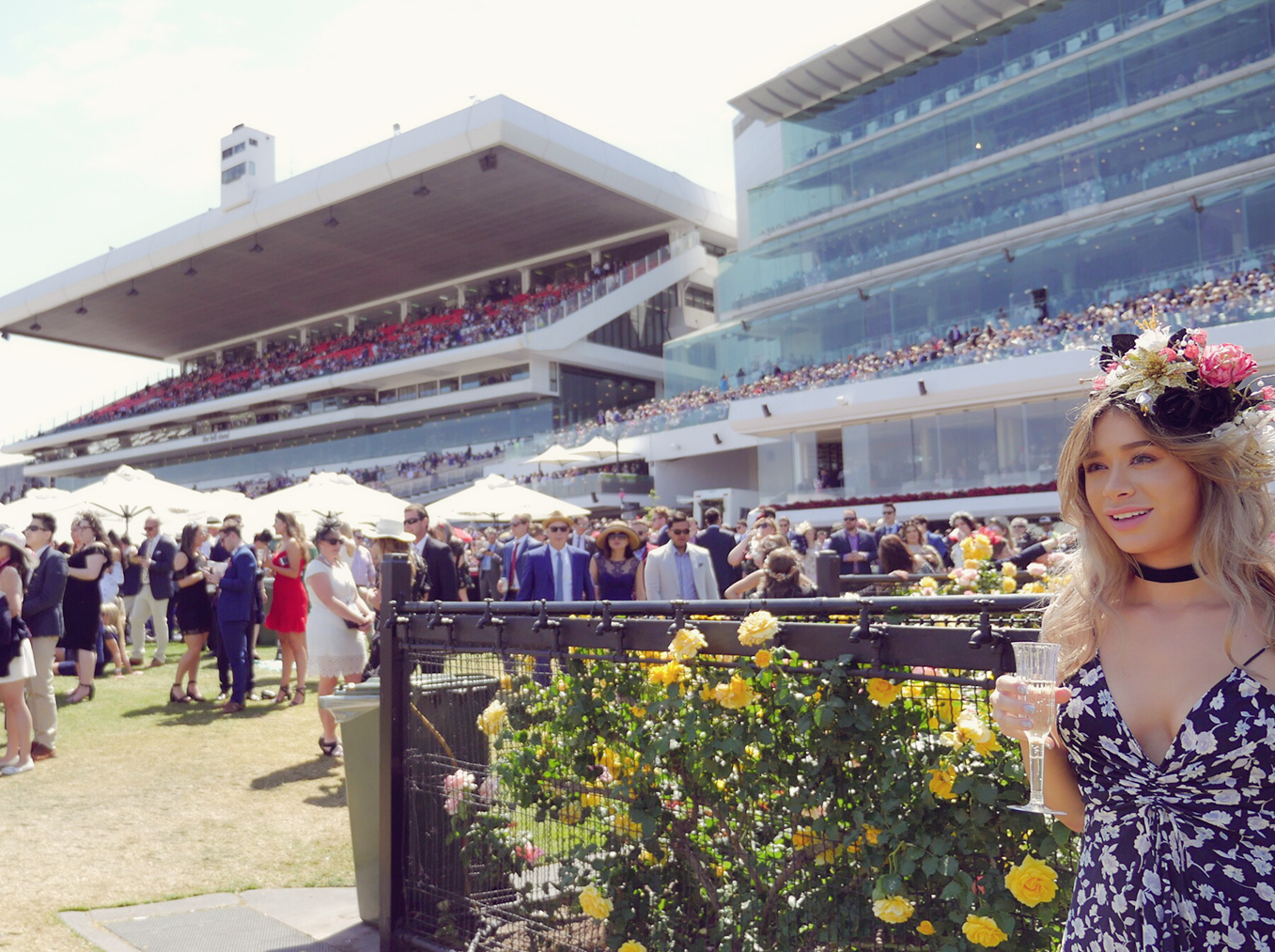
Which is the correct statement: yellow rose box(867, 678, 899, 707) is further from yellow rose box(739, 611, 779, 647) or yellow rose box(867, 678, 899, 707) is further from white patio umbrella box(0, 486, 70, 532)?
white patio umbrella box(0, 486, 70, 532)

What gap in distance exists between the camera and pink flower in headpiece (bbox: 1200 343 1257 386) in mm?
1725

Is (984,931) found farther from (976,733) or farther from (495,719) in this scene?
(495,719)

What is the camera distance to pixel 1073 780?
1.86 meters

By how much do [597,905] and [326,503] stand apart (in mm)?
12303

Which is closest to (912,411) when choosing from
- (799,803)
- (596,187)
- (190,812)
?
(596,187)

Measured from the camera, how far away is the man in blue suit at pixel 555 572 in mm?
8547

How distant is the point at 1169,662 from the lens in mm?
1708

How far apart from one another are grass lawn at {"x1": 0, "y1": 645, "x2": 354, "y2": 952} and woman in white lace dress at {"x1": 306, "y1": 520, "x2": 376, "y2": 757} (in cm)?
75

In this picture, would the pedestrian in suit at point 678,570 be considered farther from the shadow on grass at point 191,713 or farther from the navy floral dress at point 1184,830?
the navy floral dress at point 1184,830

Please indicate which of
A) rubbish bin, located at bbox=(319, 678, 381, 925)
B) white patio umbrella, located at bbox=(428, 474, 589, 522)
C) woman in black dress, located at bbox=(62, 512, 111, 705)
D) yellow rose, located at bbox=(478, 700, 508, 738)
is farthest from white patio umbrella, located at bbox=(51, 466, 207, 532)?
yellow rose, located at bbox=(478, 700, 508, 738)

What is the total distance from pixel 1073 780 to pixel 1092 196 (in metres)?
29.6

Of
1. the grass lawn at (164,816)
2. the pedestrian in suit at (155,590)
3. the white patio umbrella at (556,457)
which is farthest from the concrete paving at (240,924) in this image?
the white patio umbrella at (556,457)

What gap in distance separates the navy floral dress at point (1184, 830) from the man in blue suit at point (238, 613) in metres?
8.72

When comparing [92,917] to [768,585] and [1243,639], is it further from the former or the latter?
Answer: [1243,639]
